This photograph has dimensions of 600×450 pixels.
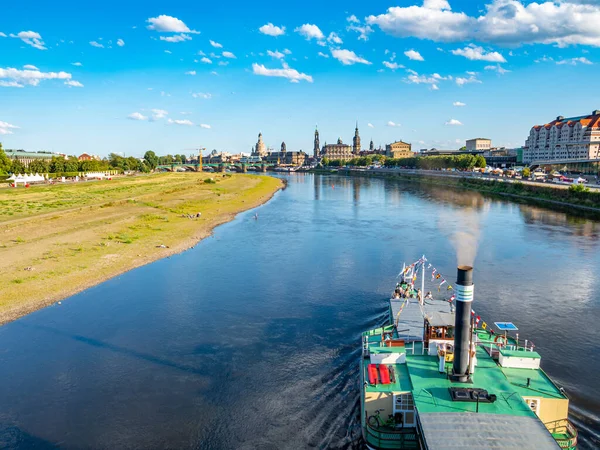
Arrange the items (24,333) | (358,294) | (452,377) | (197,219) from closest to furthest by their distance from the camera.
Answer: (452,377)
(24,333)
(358,294)
(197,219)

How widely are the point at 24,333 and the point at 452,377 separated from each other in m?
27.3

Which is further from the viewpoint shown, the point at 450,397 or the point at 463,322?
the point at 463,322

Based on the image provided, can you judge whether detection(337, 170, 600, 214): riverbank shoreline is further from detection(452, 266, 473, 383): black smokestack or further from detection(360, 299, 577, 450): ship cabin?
detection(452, 266, 473, 383): black smokestack

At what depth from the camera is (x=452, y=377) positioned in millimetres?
18234

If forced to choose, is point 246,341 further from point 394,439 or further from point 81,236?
point 81,236

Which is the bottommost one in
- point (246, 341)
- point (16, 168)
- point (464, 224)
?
point (246, 341)

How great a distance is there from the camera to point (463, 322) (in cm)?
1786

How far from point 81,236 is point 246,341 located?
128 ft

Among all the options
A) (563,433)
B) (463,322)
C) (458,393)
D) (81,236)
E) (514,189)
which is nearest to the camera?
(458,393)

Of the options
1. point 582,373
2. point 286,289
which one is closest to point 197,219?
point 286,289

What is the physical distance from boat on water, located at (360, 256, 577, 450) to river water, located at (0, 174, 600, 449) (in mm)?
2412

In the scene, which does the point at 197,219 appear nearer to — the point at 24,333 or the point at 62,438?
the point at 24,333

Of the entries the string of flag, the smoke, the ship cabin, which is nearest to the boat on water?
the ship cabin

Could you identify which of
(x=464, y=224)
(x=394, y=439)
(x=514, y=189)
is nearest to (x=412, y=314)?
(x=394, y=439)
